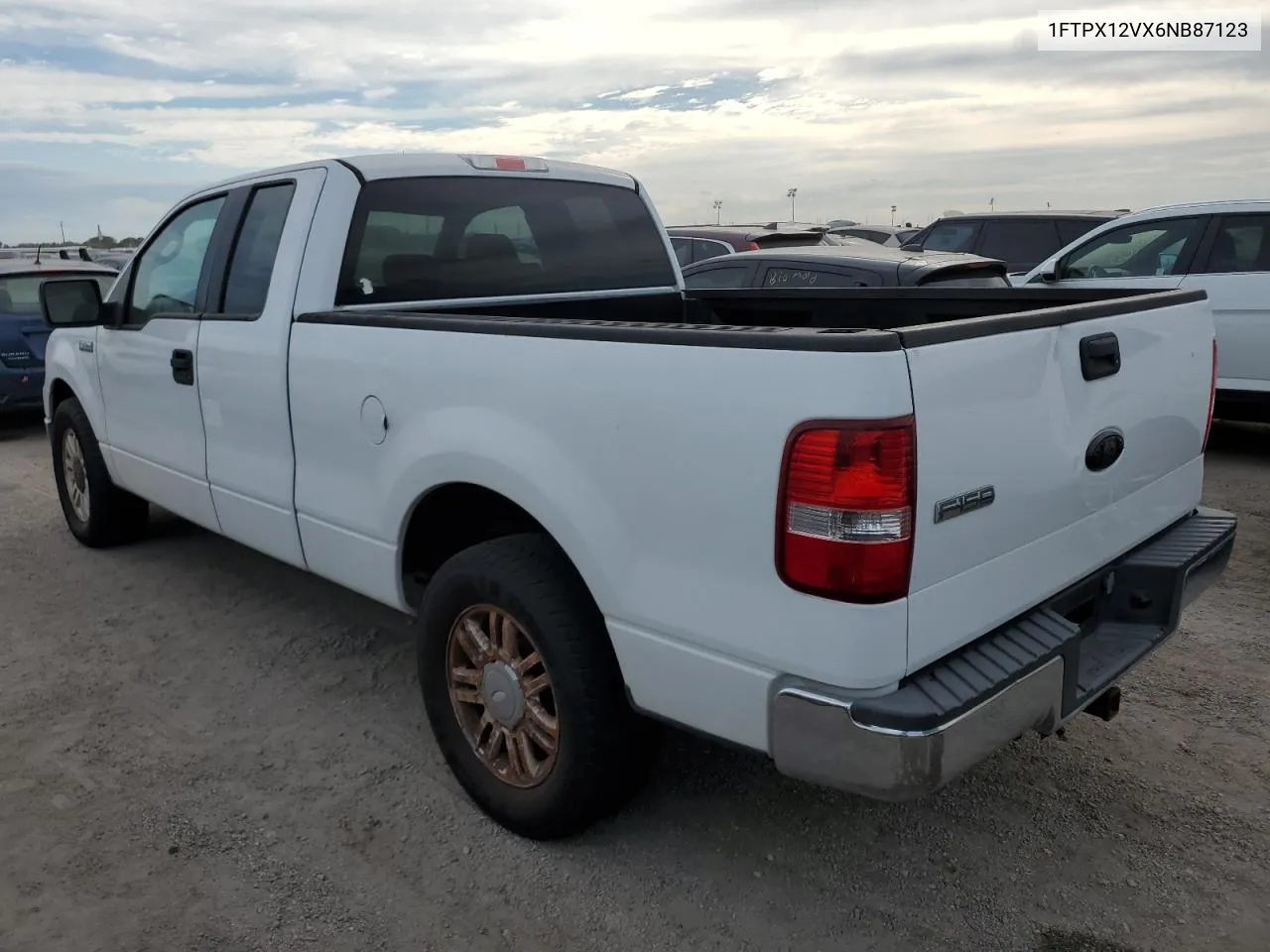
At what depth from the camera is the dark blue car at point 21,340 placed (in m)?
9.53

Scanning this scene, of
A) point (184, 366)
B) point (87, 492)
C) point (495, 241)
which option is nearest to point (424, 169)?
point (495, 241)

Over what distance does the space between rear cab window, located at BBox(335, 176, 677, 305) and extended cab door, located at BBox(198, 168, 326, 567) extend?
256mm

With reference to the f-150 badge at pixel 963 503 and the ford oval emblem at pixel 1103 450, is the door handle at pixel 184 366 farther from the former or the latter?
the ford oval emblem at pixel 1103 450

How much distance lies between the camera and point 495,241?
13.5 ft

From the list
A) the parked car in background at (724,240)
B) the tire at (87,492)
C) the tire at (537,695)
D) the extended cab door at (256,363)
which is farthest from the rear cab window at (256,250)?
the parked car in background at (724,240)

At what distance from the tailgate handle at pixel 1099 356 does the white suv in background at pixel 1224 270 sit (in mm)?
5241

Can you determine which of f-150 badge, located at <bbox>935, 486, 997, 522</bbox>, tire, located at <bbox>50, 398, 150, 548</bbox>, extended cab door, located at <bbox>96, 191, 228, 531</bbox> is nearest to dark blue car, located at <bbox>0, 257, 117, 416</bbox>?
tire, located at <bbox>50, 398, 150, 548</bbox>

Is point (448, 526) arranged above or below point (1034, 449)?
below

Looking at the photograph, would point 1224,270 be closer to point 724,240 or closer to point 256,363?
point 724,240

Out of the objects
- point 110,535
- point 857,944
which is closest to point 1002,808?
point 857,944

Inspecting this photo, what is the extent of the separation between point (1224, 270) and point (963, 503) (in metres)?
6.63

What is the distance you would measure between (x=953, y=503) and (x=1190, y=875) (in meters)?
1.41

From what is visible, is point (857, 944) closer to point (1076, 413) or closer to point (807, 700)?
point (807, 700)

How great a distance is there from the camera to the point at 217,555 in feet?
18.7
